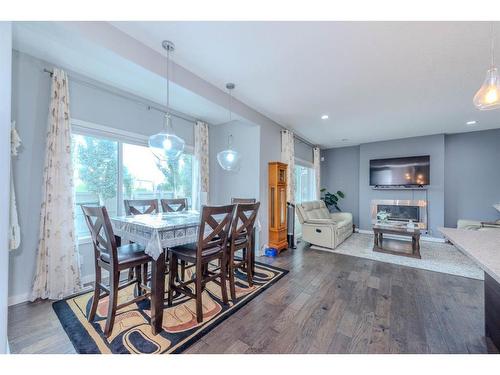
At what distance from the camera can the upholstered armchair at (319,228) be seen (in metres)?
4.18

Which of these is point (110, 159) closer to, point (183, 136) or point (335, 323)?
point (183, 136)

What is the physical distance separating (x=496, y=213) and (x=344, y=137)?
3.66 m

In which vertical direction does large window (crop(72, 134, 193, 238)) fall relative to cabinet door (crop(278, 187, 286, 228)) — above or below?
above

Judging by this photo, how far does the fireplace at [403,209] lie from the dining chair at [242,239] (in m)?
4.20

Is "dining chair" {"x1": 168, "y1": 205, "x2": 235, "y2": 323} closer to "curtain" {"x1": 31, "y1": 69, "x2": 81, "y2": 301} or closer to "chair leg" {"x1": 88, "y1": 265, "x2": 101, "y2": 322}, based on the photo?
"chair leg" {"x1": 88, "y1": 265, "x2": 101, "y2": 322}

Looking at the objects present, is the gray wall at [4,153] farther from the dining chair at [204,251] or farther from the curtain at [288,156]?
the curtain at [288,156]

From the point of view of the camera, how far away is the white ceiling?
69.7 inches

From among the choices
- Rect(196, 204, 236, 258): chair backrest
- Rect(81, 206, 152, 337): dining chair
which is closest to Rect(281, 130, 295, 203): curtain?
Rect(196, 204, 236, 258): chair backrest

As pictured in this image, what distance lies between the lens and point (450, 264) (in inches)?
132

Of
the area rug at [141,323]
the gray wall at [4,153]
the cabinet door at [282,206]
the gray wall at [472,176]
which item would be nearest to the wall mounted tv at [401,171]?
the gray wall at [472,176]

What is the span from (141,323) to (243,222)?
130 centimetres

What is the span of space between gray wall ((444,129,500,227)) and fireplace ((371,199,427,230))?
23.0 inches

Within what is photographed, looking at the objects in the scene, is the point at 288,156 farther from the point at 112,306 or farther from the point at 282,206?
the point at 112,306
